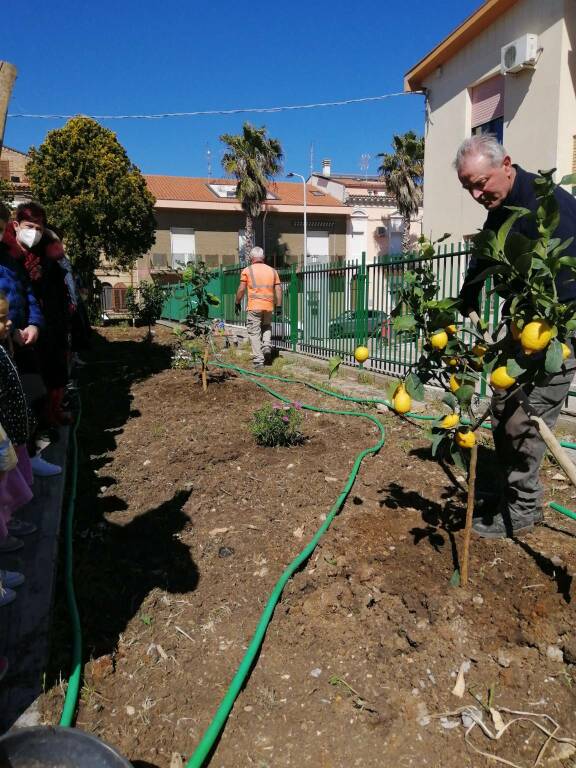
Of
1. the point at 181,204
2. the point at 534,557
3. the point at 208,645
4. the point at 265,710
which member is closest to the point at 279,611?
the point at 208,645

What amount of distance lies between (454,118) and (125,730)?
16363mm

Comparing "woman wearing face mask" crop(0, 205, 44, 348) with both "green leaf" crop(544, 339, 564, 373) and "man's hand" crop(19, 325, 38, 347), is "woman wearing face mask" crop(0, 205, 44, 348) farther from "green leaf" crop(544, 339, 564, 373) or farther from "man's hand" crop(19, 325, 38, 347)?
"green leaf" crop(544, 339, 564, 373)

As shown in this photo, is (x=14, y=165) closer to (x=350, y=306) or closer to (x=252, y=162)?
(x=252, y=162)

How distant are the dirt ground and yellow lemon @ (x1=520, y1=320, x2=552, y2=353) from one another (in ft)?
4.04

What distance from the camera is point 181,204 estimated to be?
32.1m

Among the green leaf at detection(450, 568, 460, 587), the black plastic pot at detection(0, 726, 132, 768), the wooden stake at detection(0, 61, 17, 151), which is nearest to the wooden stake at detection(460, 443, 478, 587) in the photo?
the green leaf at detection(450, 568, 460, 587)

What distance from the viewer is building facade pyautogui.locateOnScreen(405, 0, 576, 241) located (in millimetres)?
11586

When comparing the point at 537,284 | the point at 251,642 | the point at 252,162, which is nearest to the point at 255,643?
the point at 251,642

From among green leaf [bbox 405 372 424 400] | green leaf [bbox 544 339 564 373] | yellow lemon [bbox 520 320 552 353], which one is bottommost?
green leaf [bbox 405 372 424 400]

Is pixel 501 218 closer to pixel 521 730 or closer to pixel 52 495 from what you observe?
pixel 521 730

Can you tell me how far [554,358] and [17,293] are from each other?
9.53 feet

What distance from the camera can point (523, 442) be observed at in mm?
2633

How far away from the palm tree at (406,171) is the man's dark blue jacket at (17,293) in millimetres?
27649

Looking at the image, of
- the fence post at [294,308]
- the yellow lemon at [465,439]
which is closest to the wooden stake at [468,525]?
the yellow lemon at [465,439]
